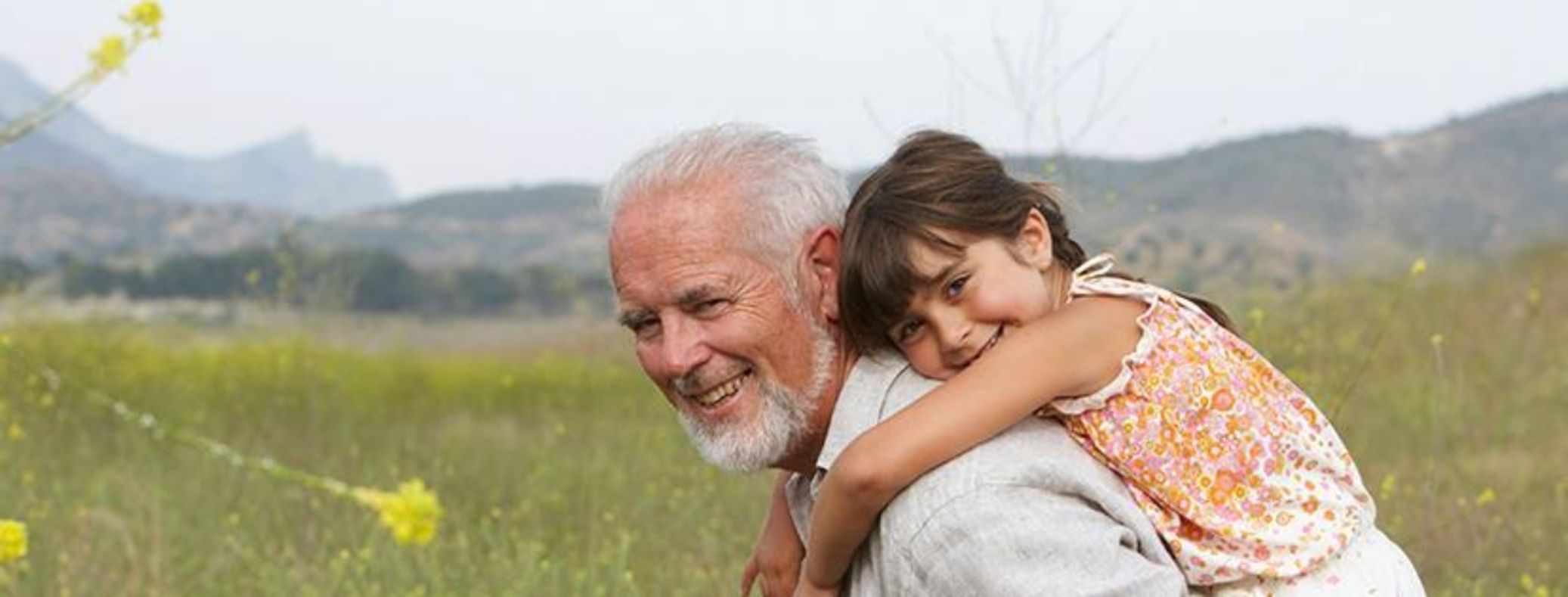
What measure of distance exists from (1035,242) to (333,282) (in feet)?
20.4

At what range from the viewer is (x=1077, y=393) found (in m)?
2.43

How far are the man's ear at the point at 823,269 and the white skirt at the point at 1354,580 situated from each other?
2.32 feet

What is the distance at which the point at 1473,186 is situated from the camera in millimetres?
33375

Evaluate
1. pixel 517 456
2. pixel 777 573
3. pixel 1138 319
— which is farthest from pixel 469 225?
pixel 1138 319

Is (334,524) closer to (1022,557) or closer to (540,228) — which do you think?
Result: (1022,557)

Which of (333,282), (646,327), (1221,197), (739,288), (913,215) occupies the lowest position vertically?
(1221,197)

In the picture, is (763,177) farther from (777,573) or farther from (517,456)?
(517,456)

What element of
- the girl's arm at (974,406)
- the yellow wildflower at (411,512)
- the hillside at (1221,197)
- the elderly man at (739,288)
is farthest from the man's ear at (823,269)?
the hillside at (1221,197)

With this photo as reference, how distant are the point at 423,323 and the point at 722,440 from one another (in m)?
12.8

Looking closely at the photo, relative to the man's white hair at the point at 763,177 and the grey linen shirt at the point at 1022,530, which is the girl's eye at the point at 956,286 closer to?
the grey linen shirt at the point at 1022,530

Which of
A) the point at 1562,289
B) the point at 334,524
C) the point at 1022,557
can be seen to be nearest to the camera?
the point at 1022,557

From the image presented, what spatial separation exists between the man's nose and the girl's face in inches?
15.8

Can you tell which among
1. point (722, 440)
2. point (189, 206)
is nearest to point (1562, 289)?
point (722, 440)

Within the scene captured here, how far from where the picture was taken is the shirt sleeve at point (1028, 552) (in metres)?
2.28
